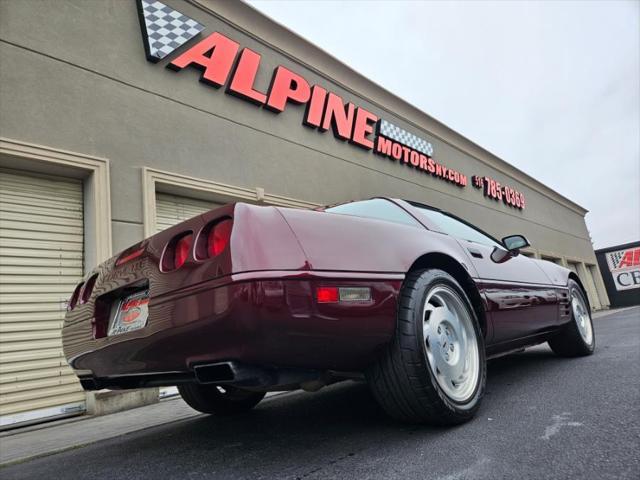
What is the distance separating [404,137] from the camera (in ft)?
35.4

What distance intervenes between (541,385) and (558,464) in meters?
1.50

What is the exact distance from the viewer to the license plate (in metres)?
1.72

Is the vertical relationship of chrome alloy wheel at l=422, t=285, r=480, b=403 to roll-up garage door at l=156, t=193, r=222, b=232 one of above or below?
below

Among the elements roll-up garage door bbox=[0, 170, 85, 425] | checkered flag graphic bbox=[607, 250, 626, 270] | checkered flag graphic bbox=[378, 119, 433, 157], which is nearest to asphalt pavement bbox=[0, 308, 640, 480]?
roll-up garage door bbox=[0, 170, 85, 425]

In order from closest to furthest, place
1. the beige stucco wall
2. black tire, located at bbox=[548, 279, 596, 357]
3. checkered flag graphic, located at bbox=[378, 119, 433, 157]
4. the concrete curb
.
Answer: the concrete curb
black tire, located at bbox=[548, 279, 596, 357]
the beige stucco wall
checkered flag graphic, located at bbox=[378, 119, 433, 157]

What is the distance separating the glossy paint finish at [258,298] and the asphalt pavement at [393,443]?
15.2 inches

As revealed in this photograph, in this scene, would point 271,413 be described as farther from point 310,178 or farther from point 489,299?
point 310,178

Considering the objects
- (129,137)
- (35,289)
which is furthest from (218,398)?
(129,137)

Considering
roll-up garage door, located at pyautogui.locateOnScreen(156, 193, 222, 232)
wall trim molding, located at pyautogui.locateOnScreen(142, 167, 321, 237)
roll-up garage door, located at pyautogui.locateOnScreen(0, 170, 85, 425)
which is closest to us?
roll-up garage door, located at pyautogui.locateOnScreen(0, 170, 85, 425)

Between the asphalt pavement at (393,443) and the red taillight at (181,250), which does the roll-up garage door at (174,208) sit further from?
the red taillight at (181,250)

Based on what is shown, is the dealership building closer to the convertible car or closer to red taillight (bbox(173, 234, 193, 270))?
the convertible car

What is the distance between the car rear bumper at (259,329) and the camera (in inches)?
55.3

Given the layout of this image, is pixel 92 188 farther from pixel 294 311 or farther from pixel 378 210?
pixel 294 311

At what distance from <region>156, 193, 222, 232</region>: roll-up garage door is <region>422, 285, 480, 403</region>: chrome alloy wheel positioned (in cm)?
415
